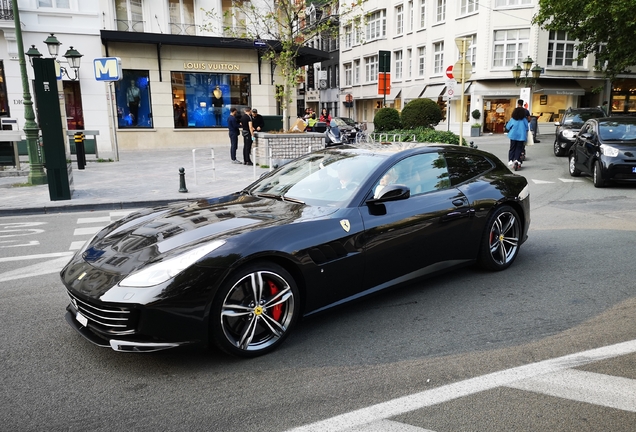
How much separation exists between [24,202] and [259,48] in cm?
1727

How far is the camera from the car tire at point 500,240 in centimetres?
548

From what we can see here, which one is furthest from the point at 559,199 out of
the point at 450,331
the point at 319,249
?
the point at 319,249

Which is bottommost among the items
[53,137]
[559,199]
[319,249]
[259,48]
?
[559,199]

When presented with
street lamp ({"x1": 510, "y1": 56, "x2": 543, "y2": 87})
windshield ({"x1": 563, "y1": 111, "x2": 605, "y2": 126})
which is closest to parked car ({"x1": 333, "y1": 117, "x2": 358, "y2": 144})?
windshield ({"x1": 563, "y1": 111, "x2": 605, "y2": 126})

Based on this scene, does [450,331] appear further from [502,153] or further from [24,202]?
[502,153]

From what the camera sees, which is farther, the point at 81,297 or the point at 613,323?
the point at 613,323

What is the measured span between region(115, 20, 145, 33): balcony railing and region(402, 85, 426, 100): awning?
25633mm

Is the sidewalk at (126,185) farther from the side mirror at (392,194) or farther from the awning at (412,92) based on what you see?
the awning at (412,92)

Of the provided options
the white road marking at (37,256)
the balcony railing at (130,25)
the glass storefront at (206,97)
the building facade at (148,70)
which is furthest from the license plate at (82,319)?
the balcony railing at (130,25)

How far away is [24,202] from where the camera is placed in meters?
10.7

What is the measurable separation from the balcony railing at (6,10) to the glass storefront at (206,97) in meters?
7.04

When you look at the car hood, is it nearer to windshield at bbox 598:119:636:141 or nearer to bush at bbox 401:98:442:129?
windshield at bbox 598:119:636:141

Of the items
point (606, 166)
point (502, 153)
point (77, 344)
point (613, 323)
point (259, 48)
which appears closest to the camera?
point (77, 344)

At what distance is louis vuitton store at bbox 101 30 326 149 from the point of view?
2456cm
